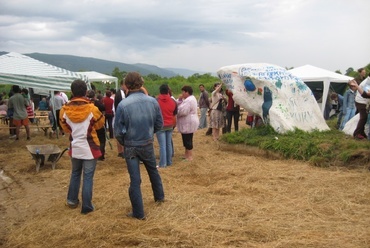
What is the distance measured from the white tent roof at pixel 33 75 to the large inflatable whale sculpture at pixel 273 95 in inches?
183

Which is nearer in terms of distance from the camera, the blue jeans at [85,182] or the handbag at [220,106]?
the blue jeans at [85,182]

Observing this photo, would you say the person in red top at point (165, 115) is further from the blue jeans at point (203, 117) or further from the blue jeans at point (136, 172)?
the blue jeans at point (203, 117)

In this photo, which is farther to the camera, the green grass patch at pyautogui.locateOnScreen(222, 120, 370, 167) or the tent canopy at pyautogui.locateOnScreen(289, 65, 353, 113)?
the tent canopy at pyautogui.locateOnScreen(289, 65, 353, 113)

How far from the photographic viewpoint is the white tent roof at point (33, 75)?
35.8 ft

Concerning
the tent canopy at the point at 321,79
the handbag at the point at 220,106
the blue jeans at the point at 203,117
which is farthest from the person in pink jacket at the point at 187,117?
the tent canopy at the point at 321,79

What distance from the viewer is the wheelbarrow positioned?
25.8ft

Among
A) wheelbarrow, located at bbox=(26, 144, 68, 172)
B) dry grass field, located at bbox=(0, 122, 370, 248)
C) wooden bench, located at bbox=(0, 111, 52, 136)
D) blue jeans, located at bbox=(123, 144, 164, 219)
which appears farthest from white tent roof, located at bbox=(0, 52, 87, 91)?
blue jeans, located at bbox=(123, 144, 164, 219)

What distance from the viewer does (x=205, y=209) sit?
5164mm

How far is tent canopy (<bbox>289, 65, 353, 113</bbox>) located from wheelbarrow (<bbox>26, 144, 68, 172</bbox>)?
402 inches

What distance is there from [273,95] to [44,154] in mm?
5896

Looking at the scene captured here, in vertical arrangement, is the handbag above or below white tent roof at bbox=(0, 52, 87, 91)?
below

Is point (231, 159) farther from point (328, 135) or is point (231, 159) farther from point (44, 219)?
point (44, 219)

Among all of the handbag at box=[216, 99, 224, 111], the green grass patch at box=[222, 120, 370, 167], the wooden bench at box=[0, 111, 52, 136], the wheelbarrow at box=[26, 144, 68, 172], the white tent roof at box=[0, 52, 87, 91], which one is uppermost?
the white tent roof at box=[0, 52, 87, 91]

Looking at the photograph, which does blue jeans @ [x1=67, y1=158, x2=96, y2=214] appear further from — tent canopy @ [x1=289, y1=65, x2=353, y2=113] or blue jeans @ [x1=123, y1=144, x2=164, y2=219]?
tent canopy @ [x1=289, y1=65, x2=353, y2=113]
